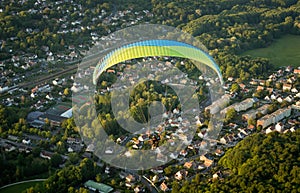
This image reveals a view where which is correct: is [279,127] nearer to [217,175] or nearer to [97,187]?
[217,175]

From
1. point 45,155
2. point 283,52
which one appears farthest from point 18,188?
point 283,52

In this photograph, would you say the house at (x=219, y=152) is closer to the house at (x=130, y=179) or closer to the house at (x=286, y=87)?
the house at (x=130, y=179)

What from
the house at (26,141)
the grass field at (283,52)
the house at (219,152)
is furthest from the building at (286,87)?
the house at (26,141)

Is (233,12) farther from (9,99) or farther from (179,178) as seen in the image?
(179,178)

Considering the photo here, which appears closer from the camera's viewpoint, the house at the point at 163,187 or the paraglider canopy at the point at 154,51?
the paraglider canopy at the point at 154,51

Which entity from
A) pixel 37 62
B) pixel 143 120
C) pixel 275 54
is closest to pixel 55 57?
pixel 37 62

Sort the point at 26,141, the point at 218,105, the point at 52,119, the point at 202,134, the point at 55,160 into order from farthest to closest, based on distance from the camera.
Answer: the point at 218,105
the point at 52,119
the point at 202,134
the point at 26,141
the point at 55,160
